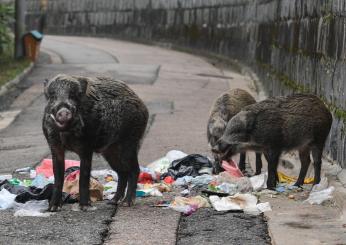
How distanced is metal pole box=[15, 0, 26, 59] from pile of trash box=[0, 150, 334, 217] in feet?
44.4

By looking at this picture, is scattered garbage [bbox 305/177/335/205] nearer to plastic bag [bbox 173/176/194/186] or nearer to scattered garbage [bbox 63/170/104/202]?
plastic bag [bbox 173/176/194/186]

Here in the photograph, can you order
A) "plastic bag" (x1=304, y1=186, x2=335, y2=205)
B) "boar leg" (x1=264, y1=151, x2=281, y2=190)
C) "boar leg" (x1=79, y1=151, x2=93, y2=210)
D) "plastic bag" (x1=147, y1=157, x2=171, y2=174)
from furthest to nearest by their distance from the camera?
"plastic bag" (x1=147, y1=157, x2=171, y2=174) < "boar leg" (x1=264, y1=151, x2=281, y2=190) < "plastic bag" (x1=304, y1=186, x2=335, y2=205) < "boar leg" (x1=79, y1=151, x2=93, y2=210)

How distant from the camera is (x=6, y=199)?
7.55 metres

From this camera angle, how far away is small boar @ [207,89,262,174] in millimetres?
9289

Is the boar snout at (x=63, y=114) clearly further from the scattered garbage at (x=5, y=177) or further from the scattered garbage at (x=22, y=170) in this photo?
the scattered garbage at (x=22, y=170)

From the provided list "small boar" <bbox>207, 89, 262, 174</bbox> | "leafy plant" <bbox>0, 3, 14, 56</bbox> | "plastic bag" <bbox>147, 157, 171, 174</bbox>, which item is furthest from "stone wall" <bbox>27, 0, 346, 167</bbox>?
"leafy plant" <bbox>0, 3, 14, 56</bbox>

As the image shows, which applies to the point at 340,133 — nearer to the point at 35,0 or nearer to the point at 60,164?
the point at 60,164

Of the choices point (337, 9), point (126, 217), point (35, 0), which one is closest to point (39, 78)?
point (337, 9)

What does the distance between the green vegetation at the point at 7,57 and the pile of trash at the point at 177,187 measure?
10.4 m

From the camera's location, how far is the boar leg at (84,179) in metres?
7.30

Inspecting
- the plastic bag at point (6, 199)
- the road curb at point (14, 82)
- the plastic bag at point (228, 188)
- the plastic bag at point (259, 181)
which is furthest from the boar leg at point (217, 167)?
the road curb at point (14, 82)

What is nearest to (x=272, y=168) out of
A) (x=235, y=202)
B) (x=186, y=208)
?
(x=235, y=202)

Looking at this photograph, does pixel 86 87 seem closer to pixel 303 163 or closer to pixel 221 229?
pixel 221 229

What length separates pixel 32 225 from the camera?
22.1 ft
